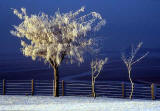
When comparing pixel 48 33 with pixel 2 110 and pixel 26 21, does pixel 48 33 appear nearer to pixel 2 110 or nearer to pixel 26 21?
pixel 26 21

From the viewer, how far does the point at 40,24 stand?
71.8ft

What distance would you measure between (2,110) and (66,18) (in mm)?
8812

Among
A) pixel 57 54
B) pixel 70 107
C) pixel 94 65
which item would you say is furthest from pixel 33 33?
pixel 70 107

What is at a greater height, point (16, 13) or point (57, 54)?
point (16, 13)

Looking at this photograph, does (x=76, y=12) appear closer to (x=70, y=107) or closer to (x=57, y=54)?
(x=57, y=54)

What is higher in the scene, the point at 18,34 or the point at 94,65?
the point at 18,34

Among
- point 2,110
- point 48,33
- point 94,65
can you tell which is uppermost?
point 48,33

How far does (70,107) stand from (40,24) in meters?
8.05

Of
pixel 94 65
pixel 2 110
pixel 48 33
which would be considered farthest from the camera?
pixel 94 65

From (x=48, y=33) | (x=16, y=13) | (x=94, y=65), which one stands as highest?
(x=16, y=13)

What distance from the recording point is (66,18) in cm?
2189

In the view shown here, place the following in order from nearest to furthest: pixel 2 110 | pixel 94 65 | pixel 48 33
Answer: pixel 2 110
pixel 48 33
pixel 94 65

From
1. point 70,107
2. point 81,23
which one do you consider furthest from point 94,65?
point 70,107

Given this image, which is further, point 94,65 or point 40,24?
point 94,65
